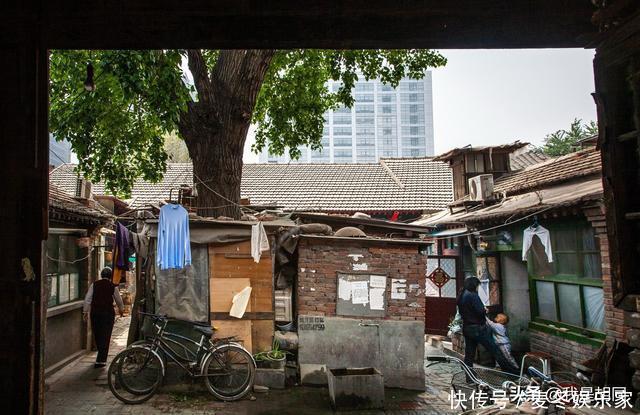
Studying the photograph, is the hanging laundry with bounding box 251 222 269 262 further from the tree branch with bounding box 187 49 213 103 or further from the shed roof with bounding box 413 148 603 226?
the shed roof with bounding box 413 148 603 226

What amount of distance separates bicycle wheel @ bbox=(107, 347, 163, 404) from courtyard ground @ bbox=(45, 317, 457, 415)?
17cm

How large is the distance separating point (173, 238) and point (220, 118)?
8.71 feet

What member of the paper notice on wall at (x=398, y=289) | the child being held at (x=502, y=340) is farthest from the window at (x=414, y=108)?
the paper notice on wall at (x=398, y=289)

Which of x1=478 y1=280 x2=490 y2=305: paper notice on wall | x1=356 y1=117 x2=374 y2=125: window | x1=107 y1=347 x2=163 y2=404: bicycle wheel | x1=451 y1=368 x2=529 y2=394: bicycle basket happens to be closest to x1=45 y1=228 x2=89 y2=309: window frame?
x1=107 y1=347 x2=163 y2=404: bicycle wheel

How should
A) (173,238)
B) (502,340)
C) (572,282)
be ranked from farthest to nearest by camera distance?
(502,340) < (572,282) < (173,238)

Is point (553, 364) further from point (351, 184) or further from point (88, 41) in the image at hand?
point (351, 184)

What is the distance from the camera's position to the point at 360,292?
9844 millimetres

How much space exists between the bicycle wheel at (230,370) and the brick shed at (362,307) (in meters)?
1.42

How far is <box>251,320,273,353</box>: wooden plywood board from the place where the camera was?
9.57m

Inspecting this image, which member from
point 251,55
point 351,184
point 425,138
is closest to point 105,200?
point 351,184

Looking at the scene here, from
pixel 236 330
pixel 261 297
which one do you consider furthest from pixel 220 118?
pixel 236 330

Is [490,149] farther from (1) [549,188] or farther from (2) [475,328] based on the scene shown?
(2) [475,328]

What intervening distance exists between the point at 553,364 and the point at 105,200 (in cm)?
1757

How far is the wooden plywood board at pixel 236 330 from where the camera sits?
9.48 metres
